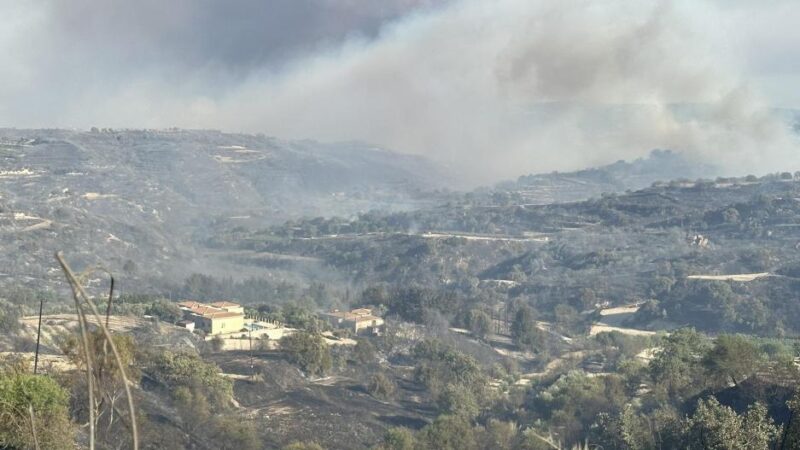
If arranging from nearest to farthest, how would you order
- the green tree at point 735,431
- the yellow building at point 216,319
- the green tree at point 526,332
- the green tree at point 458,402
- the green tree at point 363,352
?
the green tree at point 735,431
the green tree at point 458,402
the green tree at point 363,352
the yellow building at point 216,319
the green tree at point 526,332

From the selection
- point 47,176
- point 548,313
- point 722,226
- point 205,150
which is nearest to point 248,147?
point 205,150

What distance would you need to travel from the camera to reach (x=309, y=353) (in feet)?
147

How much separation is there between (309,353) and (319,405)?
20.9 ft

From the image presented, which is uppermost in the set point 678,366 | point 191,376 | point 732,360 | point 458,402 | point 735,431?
point 735,431

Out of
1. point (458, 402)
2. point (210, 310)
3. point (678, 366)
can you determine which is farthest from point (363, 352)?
point (678, 366)

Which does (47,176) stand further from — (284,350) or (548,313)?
(284,350)

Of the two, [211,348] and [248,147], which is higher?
[248,147]

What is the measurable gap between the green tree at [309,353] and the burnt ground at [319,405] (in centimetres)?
62

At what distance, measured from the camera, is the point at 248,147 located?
18875 centimetres

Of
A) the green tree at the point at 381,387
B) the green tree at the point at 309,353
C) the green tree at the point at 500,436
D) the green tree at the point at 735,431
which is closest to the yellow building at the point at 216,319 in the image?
the green tree at the point at 309,353

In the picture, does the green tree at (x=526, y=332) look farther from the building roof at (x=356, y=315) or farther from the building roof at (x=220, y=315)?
the building roof at (x=220, y=315)

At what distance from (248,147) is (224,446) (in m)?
163

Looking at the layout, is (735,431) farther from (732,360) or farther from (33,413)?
(732,360)

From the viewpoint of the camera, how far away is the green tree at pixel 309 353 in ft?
147
